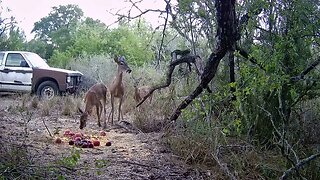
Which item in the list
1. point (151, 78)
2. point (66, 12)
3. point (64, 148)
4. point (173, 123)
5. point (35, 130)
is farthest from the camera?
point (66, 12)

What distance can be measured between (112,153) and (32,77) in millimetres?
9350

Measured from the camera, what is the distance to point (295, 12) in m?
6.40

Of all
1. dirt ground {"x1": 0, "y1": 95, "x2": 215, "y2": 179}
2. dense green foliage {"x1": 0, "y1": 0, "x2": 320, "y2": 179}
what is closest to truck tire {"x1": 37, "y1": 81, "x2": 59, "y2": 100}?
dirt ground {"x1": 0, "y1": 95, "x2": 215, "y2": 179}

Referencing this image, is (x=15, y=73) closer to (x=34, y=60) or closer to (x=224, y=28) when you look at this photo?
(x=34, y=60)

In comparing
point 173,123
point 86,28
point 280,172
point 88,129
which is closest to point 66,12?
point 86,28

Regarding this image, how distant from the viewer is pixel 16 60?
1595 centimetres

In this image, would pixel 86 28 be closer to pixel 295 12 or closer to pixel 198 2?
pixel 198 2

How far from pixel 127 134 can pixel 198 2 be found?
2711 mm

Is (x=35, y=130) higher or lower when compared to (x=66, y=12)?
lower

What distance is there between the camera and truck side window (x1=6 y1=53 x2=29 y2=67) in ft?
52.1

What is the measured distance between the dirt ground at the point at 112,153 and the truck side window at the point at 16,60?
267 inches

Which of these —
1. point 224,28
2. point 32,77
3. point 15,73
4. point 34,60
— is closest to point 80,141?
point 224,28

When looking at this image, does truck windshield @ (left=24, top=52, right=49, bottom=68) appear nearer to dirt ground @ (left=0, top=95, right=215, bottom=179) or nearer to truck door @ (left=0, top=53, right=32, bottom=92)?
truck door @ (left=0, top=53, right=32, bottom=92)

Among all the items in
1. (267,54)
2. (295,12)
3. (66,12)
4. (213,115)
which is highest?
(66,12)
